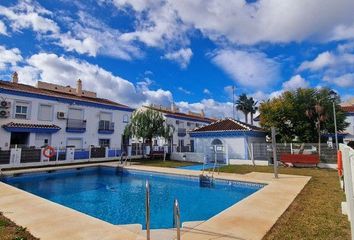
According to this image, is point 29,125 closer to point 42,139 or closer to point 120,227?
point 42,139

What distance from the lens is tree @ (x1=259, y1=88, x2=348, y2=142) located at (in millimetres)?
25906

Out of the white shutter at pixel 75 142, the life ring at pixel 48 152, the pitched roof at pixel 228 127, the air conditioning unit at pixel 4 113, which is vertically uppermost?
the air conditioning unit at pixel 4 113

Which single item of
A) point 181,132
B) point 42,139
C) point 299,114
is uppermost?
point 299,114

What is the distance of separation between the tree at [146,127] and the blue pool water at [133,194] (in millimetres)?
8430

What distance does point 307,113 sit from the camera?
81.6 ft

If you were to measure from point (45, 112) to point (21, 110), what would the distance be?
89.2 inches

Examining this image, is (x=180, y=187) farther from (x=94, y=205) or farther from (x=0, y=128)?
(x=0, y=128)

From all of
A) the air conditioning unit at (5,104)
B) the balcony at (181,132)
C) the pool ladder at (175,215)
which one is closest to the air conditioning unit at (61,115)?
the air conditioning unit at (5,104)

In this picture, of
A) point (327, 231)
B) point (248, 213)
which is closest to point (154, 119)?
point (248, 213)

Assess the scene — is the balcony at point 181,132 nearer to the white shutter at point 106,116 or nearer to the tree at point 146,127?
the white shutter at point 106,116

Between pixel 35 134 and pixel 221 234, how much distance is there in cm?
2480

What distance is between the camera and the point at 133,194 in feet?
43.1

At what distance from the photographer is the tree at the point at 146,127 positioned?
91.4ft

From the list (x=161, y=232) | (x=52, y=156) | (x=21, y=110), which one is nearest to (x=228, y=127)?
(x=52, y=156)
